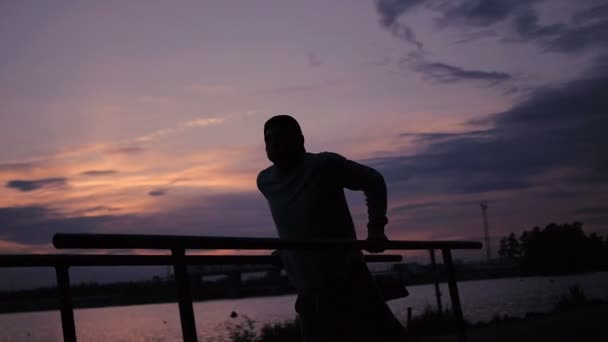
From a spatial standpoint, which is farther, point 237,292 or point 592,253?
point 237,292

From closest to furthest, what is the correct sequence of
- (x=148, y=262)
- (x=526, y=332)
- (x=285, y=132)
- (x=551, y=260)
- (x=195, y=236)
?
(x=195, y=236)
(x=148, y=262)
(x=285, y=132)
(x=526, y=332)
(x=551, y=260)

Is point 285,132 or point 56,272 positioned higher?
point 285,132

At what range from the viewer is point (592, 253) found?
91625mm

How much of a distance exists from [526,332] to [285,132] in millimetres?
10293

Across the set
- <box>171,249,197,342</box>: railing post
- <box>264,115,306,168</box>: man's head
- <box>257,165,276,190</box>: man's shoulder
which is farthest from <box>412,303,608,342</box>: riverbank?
<box>171,249,197,342</box>: railing post

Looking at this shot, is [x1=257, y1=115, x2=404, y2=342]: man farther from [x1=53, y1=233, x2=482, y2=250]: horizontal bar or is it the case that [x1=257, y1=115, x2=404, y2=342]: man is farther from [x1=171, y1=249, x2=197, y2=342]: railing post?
[x1=171, y1=249, x2=197, y2=342]: railing post

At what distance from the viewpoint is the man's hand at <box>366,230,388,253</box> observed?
3107mm

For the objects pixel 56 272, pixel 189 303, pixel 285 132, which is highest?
A: pixel 285 132

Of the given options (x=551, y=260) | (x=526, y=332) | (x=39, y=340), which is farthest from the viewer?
(x=551, y=260)

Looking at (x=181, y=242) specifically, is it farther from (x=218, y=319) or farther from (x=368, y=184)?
(x=218, y=319)

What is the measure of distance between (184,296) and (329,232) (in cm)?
105

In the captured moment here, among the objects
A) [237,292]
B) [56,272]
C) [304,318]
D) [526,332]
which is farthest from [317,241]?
[237,292]

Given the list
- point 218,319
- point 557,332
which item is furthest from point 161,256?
point 218,319

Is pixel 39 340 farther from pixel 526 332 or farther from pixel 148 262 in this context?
pixel 148 262
